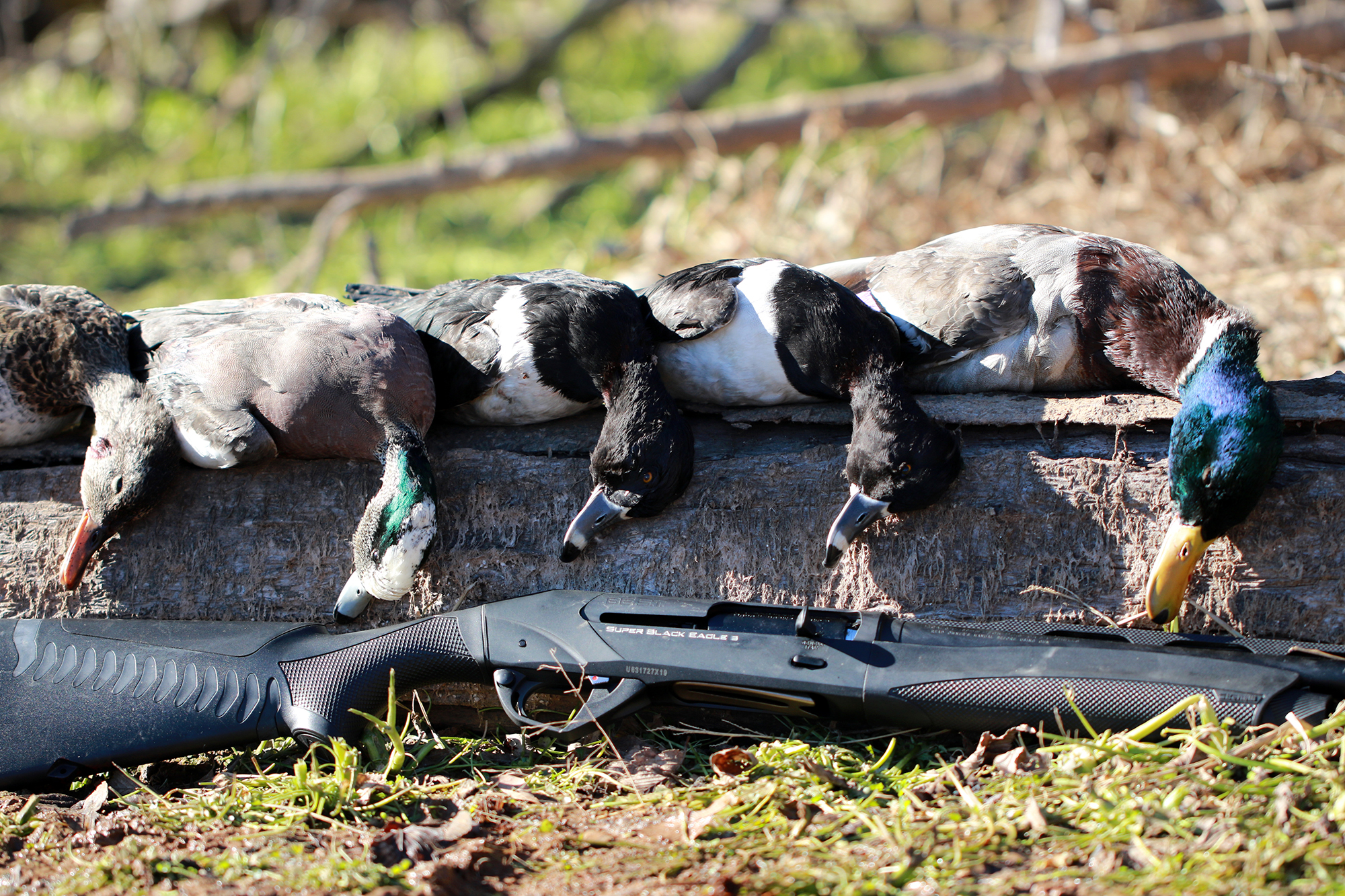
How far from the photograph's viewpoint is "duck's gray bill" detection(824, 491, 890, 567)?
281 centimetres

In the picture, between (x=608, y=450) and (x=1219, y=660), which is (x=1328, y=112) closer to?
(x=1219, y=660)

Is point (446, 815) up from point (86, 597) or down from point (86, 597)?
down

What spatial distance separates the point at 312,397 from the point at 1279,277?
176 inches

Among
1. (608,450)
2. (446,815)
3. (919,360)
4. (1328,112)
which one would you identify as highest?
(1328,112)

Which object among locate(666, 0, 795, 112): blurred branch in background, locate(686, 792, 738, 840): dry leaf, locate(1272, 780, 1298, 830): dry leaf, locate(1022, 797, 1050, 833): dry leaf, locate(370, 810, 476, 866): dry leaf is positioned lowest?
locate(370, 810, 476, 866): dry leaf

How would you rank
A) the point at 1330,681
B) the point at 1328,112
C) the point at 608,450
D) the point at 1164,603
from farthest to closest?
the point at 1328,112, the point at 608,450, the point at 1164,603, the point at 1330,681

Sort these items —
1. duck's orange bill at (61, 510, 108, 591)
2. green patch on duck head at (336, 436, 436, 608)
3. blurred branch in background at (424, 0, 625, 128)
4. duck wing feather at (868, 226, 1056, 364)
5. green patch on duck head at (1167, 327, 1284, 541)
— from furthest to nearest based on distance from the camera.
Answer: blurred branch in background at (424, 0, 625, 128)
duck wing feather at (868, 226, 1056, 364)
duck's orange bill at (61, 510, 108, 591)
green patch on duck head at (336, 436, 436, 608)
green patch on duck head at (1167, 327, 1284, 541)

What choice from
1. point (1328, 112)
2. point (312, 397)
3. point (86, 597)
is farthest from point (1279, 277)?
point (86, 597)

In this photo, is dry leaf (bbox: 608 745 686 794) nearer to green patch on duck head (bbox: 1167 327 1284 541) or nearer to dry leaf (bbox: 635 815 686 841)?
dry leaf (bbox: 635 815 686 841)

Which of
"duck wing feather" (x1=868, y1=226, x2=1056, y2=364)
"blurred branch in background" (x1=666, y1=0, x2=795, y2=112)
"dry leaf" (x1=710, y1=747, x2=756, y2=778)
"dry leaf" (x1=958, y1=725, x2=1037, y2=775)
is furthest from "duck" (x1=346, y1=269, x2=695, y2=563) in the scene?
"blurred branch in background" (x1=666, y1=0, x2=795, y2=112)

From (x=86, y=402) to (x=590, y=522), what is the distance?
170cm

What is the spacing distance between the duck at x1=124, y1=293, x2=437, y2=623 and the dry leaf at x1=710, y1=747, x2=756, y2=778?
40.3 inches

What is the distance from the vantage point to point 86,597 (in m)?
3.04

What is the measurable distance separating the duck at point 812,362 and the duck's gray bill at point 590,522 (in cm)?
55
